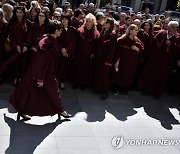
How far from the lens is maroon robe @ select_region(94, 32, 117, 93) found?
23.5 feet

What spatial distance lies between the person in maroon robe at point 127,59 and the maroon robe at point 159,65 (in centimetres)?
43

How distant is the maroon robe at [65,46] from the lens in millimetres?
7387

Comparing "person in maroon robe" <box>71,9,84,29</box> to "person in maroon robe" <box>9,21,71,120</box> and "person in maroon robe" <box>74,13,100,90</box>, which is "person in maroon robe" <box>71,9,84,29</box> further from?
"person in maroon robe" <box>9,21,71,120</box>

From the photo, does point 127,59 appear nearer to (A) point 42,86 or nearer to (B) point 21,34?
(B) point 21,34

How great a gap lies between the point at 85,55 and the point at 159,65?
1.78 meters

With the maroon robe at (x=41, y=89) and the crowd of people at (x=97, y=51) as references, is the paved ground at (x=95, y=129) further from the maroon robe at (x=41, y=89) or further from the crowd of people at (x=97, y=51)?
the crowd of people at (x=97, y=51)

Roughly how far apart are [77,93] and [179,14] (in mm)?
18651

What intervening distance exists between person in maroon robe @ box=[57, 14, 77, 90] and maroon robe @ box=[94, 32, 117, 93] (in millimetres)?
605

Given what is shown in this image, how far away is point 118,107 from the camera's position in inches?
278

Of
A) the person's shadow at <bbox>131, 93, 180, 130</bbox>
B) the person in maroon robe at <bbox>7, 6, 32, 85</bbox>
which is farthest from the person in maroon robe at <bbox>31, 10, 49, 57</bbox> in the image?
the person's shadow at <bbox>131, 93, 180, 130</bbox>

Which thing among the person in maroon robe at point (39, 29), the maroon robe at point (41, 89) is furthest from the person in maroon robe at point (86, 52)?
the maroon robe at point (41, 89)

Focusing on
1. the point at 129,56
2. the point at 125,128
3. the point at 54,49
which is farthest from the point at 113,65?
the point at 54,49

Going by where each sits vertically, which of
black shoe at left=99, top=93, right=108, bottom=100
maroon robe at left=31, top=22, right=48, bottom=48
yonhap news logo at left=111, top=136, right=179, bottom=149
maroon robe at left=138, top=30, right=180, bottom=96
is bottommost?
black shoe at left=99, top=93, right=108, bottom=100

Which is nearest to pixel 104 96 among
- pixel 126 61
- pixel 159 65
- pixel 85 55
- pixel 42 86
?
pixel 126 61
